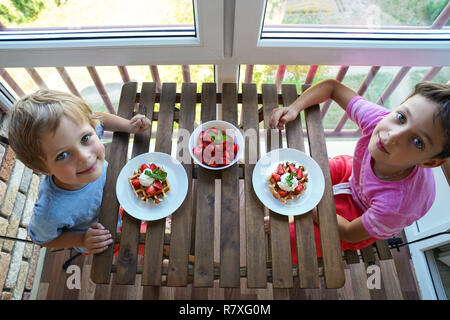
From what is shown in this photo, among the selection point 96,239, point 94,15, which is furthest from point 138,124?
point 94,15

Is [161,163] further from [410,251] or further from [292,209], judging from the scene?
[410,251]

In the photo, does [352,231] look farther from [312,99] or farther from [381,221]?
[312,99]

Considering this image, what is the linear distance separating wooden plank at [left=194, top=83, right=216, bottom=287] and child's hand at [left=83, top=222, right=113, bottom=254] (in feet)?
1.15

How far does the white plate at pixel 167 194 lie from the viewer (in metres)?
1.09

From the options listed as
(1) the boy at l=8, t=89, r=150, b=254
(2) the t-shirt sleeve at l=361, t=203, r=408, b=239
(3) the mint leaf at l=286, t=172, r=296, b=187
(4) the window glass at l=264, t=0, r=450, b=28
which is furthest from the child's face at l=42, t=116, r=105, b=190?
(2) the t-shirt sleeve at l=361, t=203, r=408, b=239

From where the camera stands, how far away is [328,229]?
1.12 meters

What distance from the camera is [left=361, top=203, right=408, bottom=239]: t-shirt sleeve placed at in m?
1.07

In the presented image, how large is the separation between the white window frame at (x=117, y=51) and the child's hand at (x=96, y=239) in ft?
2.89

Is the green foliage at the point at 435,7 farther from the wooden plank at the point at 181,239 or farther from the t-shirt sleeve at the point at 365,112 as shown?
the wooden plank at the point at 181,239

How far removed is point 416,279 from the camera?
184 centimetres

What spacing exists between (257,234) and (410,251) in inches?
57.0

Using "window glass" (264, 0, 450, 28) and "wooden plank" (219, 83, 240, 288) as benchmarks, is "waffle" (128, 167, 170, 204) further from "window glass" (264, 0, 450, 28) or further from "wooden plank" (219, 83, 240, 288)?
"window glass" (264, 0, 450, 28)

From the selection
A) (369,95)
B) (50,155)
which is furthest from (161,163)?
(369,95)

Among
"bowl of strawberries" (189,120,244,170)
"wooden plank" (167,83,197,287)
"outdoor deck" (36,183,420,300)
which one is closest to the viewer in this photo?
"wooden plank" (167,83,197,287)
